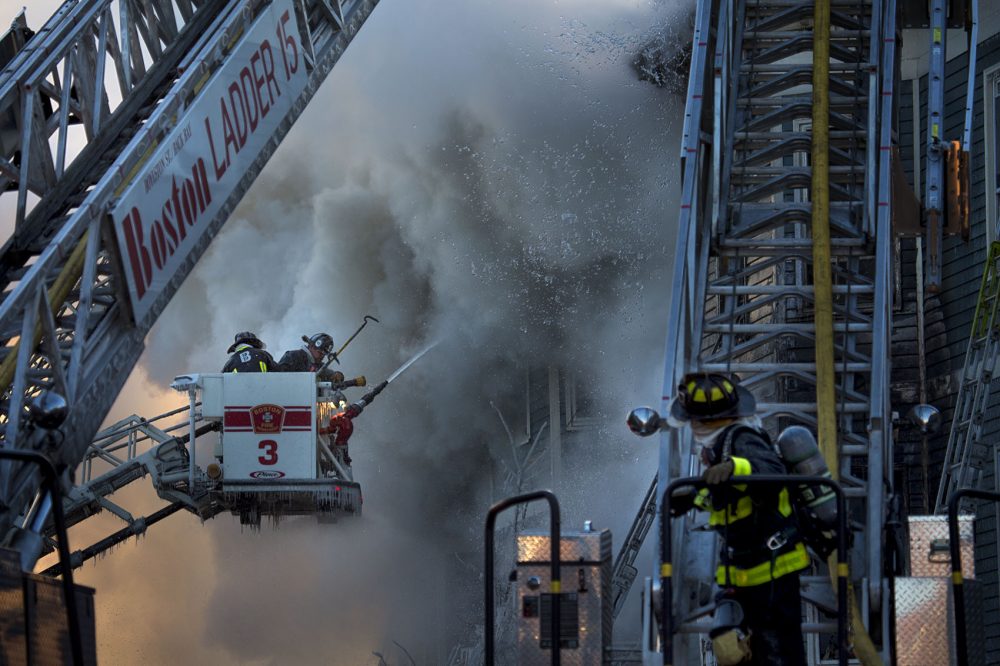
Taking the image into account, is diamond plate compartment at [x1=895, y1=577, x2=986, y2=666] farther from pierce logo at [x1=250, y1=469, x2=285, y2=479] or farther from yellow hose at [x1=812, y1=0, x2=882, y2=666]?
pierce logo at [x1=250, y1=469, x2=285, y2=479]

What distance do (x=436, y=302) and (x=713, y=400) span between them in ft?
54.2

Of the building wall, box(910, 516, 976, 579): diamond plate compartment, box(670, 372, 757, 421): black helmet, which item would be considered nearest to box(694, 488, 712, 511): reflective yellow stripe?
box(670, 372, 757, 421): black helmet

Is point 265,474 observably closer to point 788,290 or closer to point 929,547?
point 788,290

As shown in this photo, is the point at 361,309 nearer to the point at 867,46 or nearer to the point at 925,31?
the point at 925,31

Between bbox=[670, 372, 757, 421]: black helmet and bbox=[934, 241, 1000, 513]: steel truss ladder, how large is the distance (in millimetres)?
6499

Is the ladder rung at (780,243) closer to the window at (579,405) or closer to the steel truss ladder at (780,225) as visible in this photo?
the steel truss ladder at (780,225)

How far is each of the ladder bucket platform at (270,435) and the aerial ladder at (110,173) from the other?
406 centimetres

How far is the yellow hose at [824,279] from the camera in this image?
8.30m

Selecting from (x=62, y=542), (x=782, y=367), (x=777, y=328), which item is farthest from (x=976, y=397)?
(x=62, y=542)

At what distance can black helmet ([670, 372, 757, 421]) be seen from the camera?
6.90 meters

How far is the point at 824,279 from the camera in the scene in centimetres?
1004

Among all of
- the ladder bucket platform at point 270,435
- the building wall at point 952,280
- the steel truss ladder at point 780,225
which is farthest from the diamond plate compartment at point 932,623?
the building wall at point 952,280

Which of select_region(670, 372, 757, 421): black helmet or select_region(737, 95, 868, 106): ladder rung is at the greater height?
select_region(737, 95, 868, 106): ladder rung

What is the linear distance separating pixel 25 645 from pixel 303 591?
16.7 meters
